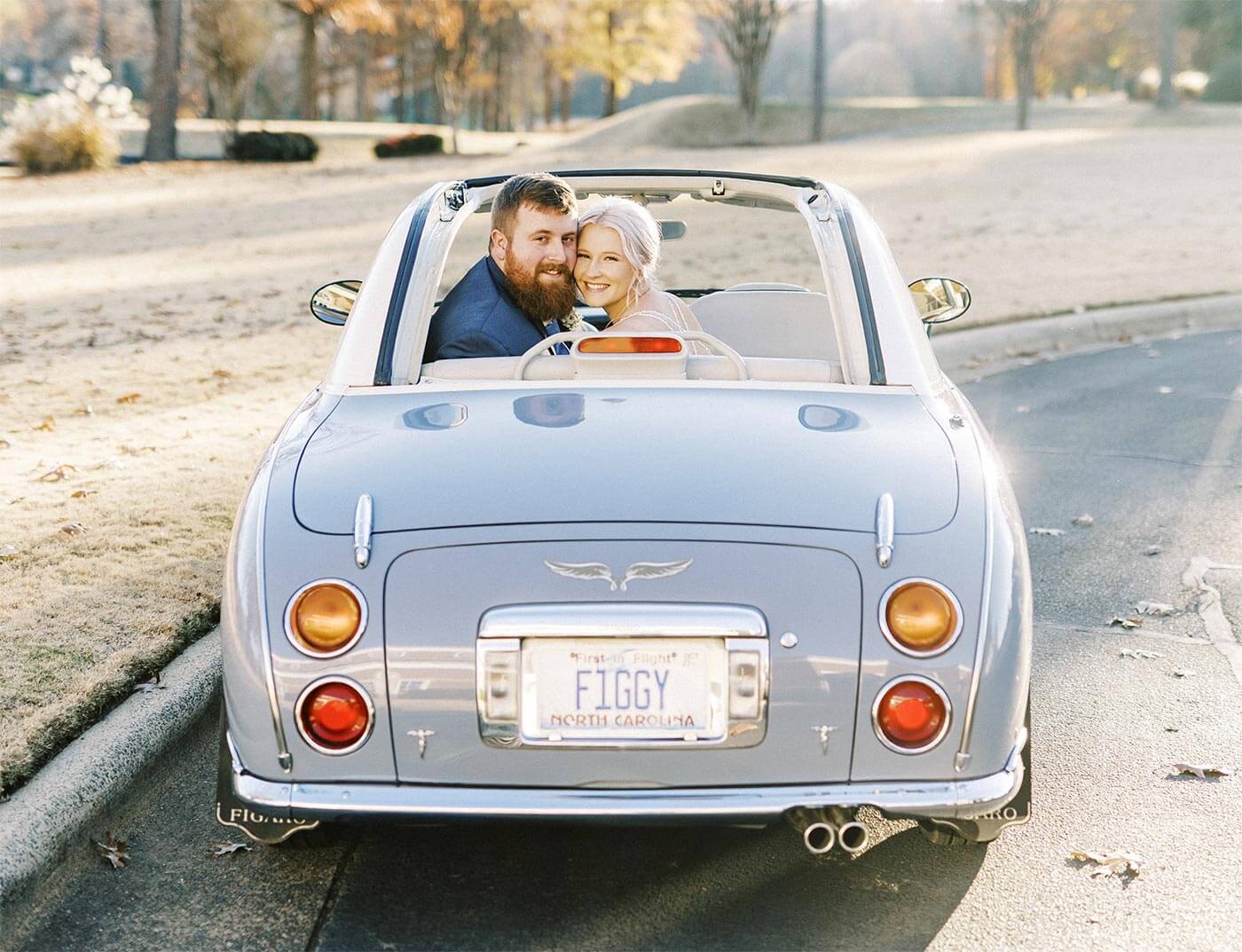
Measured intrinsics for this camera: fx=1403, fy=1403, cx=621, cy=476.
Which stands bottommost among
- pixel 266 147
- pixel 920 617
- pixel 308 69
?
pixel 920 617

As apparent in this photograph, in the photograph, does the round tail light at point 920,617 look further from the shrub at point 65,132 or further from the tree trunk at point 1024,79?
the tree trunk at point 1024,79

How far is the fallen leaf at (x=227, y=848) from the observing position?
11.0 feet

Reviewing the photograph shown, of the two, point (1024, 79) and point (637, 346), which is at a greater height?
point (1024, 79)

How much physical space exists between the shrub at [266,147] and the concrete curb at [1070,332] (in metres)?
25.4

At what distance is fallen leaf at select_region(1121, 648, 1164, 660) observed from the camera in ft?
15.3

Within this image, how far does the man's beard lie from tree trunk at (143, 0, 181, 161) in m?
30.5

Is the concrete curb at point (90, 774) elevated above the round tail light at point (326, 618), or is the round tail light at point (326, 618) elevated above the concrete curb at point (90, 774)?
the round tail light at point (326, 618)

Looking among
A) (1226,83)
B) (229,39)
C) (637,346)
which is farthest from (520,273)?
(1226,83)

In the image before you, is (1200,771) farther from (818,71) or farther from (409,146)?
(818,71)

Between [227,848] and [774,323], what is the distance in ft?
7.85

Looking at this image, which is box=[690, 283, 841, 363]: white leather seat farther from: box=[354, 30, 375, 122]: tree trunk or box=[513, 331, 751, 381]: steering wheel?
box=[354, 30, 375, 122]: tree trunk

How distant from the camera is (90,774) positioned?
136 inches

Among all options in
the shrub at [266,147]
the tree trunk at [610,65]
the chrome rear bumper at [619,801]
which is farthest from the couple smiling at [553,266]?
the tree trunk at [610,65]

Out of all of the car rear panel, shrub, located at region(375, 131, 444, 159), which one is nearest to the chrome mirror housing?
the car rear panel
